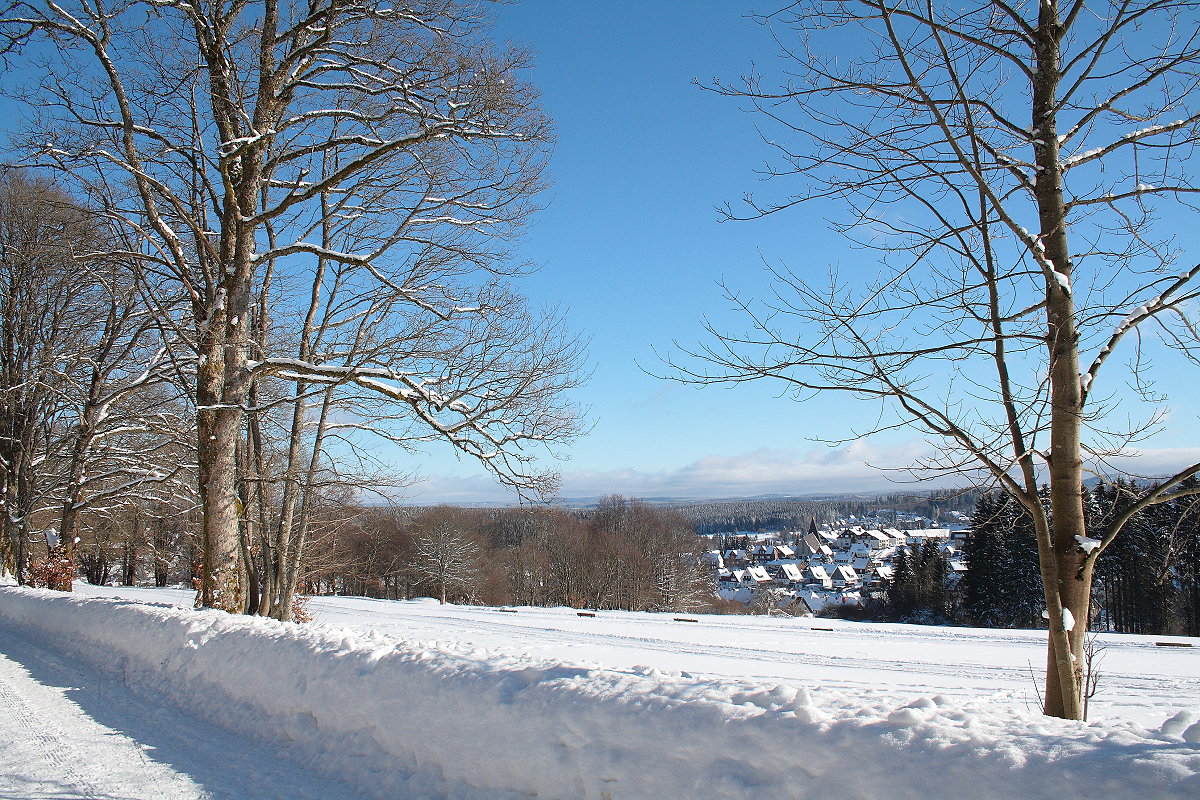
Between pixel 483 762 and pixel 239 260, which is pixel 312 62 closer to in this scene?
pixel 239 260

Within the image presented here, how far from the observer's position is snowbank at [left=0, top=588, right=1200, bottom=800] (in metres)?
2.54

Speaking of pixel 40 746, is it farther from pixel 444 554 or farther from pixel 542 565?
pixel 542 565

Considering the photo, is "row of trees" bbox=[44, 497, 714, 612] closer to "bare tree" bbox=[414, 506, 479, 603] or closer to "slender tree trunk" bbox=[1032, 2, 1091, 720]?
"bare tree" bbox=[414, 506, 479, 603]

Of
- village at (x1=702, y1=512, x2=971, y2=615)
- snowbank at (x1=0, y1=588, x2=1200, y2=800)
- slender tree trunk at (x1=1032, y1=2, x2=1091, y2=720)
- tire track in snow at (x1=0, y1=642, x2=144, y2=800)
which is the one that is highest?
slender tree trunk at (x1=1032, y1=2, x2=1091, y2=720)

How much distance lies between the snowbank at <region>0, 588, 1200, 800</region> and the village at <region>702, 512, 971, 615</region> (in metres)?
39.6

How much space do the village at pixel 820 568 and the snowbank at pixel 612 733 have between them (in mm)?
39573

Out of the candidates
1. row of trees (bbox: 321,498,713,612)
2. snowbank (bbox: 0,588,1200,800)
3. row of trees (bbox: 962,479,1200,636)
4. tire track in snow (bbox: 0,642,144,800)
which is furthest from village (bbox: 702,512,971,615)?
tire track in snow (bbox: 0,642,144,800)

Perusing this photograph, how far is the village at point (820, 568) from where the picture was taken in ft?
186

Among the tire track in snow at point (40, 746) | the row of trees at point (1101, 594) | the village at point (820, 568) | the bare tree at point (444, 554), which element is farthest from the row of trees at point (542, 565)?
the tire track in snow at point (40, 746)

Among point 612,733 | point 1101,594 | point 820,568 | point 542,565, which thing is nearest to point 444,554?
point 542,565

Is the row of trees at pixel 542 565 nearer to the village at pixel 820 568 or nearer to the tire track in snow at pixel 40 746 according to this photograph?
the village at pixel 820 568

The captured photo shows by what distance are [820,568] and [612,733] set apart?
4486 inches

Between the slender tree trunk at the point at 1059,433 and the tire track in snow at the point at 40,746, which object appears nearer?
the slender tree trunk at the point at 1059,433

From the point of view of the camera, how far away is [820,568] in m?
110
